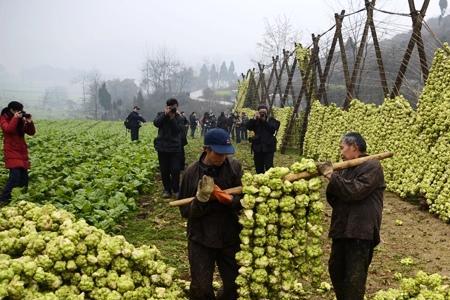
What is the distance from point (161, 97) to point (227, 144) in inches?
3904

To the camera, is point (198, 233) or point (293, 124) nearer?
point (198, 233)

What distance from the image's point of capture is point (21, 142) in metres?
9.37

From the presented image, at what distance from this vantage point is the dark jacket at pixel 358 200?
184 inches

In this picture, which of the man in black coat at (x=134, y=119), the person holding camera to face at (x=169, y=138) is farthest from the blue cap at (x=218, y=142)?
the man in black coat at (x=134, y=119)

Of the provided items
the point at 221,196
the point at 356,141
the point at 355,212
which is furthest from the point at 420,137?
the point at 221,196

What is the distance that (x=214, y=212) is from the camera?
15.2 feet

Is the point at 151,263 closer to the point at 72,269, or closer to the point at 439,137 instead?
the point at 72,269

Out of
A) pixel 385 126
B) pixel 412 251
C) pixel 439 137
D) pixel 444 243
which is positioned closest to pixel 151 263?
pixel 412 251

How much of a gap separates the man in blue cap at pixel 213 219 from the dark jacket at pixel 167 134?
514 centimetres

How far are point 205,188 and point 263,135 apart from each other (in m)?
6.64

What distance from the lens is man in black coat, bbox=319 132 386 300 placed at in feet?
15.4

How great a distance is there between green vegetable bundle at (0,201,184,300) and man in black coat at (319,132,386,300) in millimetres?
1761

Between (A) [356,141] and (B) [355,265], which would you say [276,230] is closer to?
(B) [355,265]

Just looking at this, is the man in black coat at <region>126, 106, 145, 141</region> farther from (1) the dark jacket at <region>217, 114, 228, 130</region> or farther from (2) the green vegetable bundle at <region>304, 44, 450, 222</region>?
(2) the green vegetable bundle at <region>304, 44, 450, 222</region>
